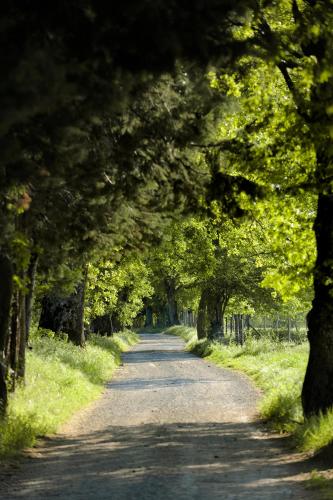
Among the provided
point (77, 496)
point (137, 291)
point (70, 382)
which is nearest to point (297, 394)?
point (70, 382)

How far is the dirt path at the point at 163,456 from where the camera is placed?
29.3ft

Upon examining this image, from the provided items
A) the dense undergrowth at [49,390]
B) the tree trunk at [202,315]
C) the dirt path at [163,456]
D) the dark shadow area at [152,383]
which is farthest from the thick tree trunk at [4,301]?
the tree trunk at [202,315]

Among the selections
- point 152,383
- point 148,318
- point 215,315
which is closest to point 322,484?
point 152,383

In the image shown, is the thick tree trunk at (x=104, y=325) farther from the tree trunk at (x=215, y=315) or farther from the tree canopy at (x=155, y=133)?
the tree canopy at (x=155, y=133)

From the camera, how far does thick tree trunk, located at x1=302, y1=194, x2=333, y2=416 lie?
12.7 metres

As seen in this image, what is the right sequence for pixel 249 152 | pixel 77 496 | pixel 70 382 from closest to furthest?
pixel 77 496, pixel 249 152, pixel 70 382

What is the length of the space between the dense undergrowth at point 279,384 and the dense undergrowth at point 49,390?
14.4 ft

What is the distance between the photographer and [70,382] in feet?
62.8

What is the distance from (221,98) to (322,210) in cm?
395

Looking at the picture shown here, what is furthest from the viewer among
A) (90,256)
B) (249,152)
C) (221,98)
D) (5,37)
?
(90,256)

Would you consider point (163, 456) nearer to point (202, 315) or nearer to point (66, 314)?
point (66, 314)

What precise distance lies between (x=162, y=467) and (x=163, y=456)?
2.96 ft

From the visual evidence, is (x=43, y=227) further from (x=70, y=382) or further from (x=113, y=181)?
(x=70, y=382)

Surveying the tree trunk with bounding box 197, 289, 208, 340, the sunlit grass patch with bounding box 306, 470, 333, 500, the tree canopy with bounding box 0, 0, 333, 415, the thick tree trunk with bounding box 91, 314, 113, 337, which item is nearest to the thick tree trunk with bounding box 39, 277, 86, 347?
the tree canopy with bounding box 0, 0, 333, 415
